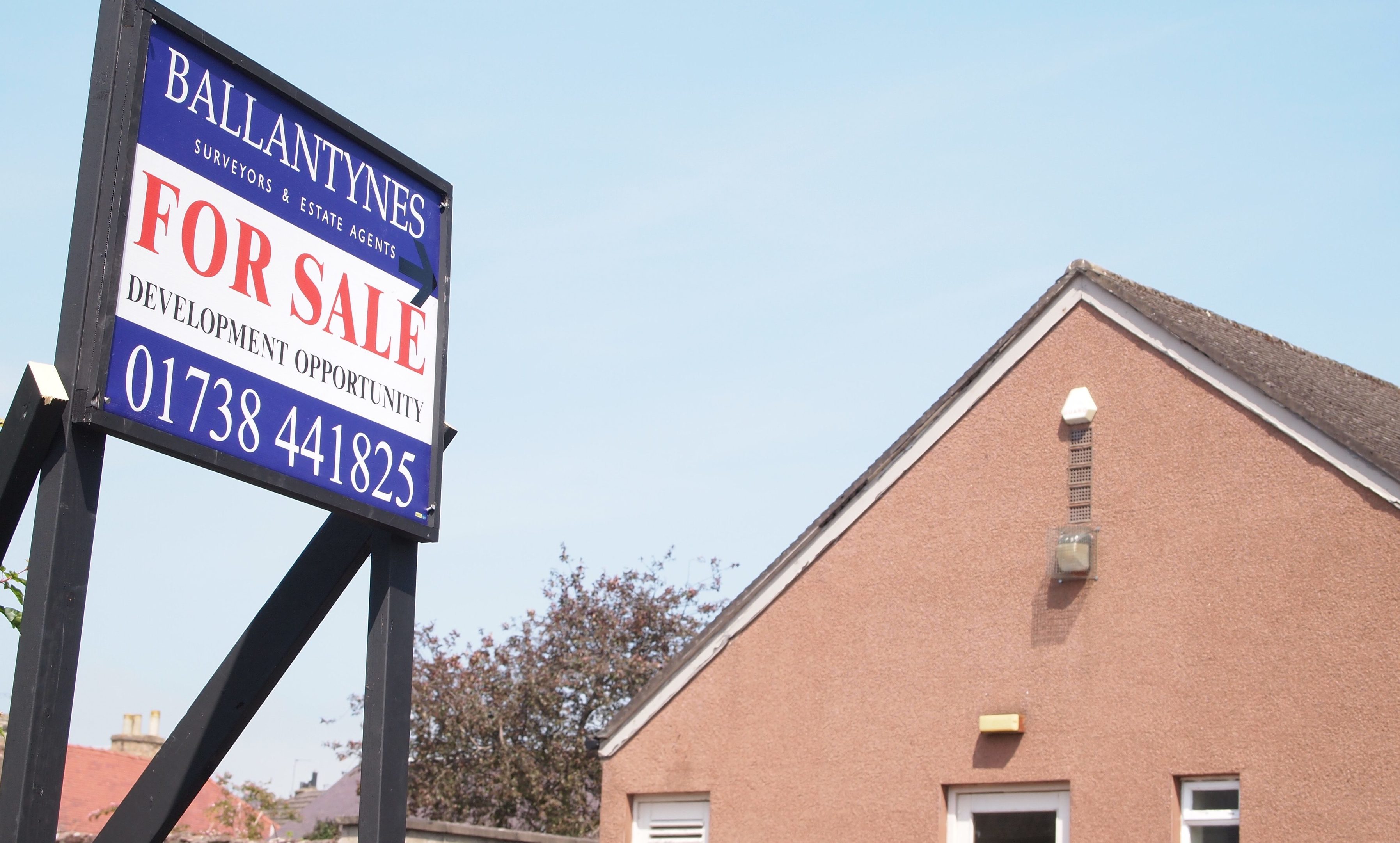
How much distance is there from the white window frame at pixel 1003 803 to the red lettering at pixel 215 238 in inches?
285

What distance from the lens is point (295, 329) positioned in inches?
182

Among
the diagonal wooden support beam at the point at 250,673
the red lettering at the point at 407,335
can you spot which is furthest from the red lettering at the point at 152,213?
the diagonal wooden support beam at the point at 250,673

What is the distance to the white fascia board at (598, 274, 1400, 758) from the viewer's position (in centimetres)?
923

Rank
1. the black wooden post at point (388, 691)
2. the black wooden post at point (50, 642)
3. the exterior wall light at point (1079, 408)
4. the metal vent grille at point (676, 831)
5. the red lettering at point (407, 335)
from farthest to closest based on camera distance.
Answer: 1. the metal vent grille at point (676, 831)
2. the exterior wall light at point (1079, 408)
3. the red lettering at point (407, 335)
4. the black wooden post at point (388, 691)
5. the black wooden post at point (50, 642)

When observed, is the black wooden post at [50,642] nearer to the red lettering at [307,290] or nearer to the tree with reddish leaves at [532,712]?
the red lettering at [307,290]

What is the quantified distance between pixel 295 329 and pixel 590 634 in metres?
21.2

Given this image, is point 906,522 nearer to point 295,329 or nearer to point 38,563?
point 295,329

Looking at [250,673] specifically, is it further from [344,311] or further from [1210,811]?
[1210,811]

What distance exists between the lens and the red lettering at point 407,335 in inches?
196

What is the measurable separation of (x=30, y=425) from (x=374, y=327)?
Result: 4.10ft

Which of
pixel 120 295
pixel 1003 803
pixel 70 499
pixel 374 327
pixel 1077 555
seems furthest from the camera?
pixel 1003 803

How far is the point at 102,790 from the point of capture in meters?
29.9

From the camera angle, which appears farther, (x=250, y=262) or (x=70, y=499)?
(x=250, y=262)

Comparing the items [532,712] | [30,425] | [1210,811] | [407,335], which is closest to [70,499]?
[30,425]
